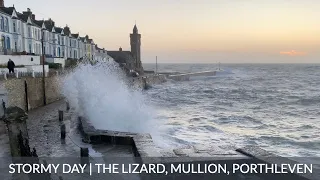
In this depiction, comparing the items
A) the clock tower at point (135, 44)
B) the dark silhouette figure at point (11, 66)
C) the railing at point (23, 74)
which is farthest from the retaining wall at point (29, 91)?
the clock tower at point (135, 44)

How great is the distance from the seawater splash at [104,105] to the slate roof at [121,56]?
5066 cm

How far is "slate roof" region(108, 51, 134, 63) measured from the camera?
258ft

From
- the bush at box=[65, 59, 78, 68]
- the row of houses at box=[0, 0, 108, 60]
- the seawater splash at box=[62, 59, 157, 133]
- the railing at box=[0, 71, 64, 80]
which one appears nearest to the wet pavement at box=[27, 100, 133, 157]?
the seawater splash at box=[62, 59, 157, 133]

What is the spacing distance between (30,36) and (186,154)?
3265 centimetres

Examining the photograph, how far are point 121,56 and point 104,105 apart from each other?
65.6 metres

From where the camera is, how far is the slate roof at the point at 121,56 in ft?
258

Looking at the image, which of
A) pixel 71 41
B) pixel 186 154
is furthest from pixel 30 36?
pixel 186 154

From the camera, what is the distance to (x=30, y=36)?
1383 inches

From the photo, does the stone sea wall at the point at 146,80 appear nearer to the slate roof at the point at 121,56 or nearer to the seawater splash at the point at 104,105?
the slate roof at the point at 121,56

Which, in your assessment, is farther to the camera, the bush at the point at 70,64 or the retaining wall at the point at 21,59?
the bush at the point at 70,64

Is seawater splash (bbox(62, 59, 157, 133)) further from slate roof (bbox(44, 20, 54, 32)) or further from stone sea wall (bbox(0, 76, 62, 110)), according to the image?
slate roof (bbox(44, 20, 54, 32))

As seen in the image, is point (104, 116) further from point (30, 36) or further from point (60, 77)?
point (30, 36)

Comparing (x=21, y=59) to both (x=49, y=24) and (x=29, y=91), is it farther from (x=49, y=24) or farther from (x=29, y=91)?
(x=49, y=24)

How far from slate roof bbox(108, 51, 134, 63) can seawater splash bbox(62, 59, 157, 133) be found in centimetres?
5066
